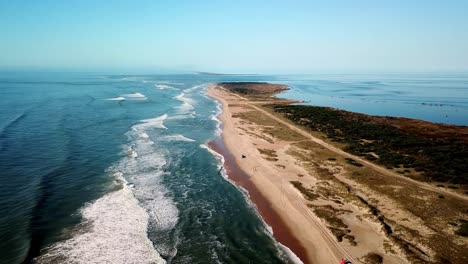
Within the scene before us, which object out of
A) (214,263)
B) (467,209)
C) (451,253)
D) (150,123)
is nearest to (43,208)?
(214,263)

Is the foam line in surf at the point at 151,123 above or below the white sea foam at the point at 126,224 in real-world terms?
above

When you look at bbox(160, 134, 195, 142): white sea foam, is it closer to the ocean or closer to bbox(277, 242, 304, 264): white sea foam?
the ocean

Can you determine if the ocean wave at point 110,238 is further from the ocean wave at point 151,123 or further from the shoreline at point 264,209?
the ocean wave at point 151,123

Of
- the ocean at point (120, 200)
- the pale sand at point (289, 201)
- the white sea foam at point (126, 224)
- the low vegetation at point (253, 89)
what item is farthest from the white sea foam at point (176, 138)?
the low vegetation at point (253, 89)

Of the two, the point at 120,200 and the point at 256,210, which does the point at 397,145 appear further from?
the point at 120,200

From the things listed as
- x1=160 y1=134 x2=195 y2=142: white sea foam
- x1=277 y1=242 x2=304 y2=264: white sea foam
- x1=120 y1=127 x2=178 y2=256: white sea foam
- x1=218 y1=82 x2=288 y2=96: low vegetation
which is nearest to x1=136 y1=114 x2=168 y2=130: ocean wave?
x1=160 y1=134 x2=195 y2=142: white sea foam

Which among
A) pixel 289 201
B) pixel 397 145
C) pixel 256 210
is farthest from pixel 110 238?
pixel 397 145
